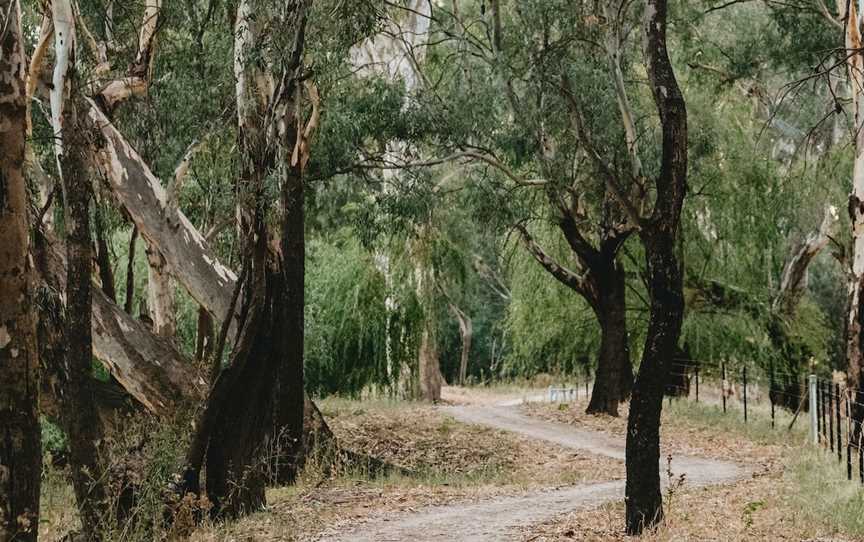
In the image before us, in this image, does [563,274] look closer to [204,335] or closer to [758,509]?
[204,335]

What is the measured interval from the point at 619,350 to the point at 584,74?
6.64m

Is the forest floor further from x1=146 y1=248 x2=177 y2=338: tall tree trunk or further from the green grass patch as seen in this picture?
x1=146 y1=248 x2=177 y2=338: tall tree trunk

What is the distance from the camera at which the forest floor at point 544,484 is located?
1021 centimetres

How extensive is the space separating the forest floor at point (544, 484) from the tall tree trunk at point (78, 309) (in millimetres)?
411

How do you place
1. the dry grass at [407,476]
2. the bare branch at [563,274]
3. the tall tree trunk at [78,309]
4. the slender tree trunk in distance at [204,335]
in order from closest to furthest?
the tall tree trunk at [78,309] → the dry grass at [407,476] → the slender tree trunk in distance at [204,335] → the bare branch at [563,274]

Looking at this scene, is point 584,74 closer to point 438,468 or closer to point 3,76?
point 438,468

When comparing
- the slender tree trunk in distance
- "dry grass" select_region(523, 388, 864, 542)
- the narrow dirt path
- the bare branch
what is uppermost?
the bare branch

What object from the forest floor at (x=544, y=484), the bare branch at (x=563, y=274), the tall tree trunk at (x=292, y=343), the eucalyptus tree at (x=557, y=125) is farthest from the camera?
the bare branch at (x=563, y=274)

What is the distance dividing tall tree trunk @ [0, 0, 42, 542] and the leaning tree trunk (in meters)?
4.96

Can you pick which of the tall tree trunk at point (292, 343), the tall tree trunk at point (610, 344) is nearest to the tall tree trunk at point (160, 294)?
the tall tree trunk at point (292, 343)

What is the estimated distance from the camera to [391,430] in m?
20.1

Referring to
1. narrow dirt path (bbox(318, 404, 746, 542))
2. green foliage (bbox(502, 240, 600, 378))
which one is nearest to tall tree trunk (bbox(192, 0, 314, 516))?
narrow dirt path (bbox(318, 404, 746, 542))

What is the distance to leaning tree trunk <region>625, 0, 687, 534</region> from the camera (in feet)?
31.5

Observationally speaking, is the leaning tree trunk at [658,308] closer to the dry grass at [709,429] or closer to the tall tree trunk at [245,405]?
the tall tree trunk at [245,405]
